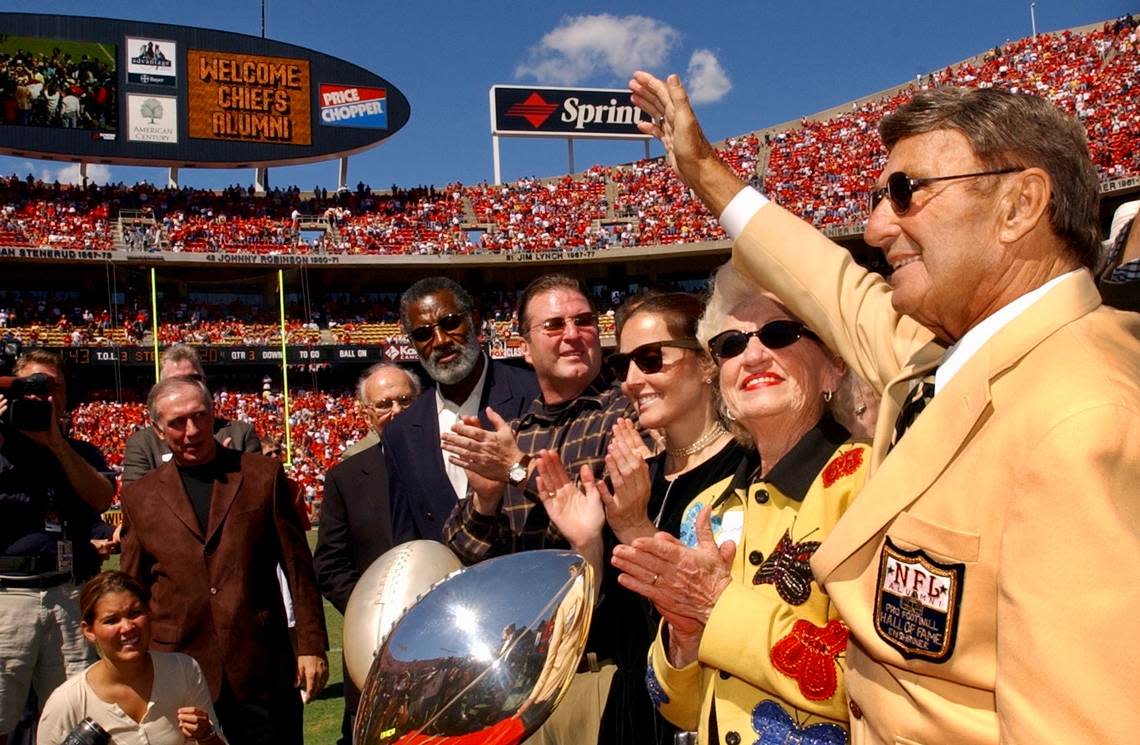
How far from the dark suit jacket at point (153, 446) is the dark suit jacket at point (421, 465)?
194 centimetres

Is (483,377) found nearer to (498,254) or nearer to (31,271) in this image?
(498,254)

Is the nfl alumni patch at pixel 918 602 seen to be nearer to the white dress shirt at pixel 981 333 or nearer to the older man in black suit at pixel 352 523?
the white dress shirt at pixel 981 333

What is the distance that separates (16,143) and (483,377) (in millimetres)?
35840

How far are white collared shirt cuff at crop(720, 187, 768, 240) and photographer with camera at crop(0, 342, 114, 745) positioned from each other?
3.85 m

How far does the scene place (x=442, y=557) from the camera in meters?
2.67

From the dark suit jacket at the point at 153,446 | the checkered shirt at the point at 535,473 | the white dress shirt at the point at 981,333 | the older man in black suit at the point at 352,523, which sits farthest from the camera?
the dark suit jacket at the point at 153,446

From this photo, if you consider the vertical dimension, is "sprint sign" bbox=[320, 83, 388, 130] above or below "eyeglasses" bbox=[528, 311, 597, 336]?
above

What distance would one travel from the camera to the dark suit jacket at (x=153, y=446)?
605cm

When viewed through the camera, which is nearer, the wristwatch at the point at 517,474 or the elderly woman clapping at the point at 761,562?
the elderly woman clapping at the point at 761,562

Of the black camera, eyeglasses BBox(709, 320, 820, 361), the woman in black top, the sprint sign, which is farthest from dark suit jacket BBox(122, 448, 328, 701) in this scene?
the sprint sign

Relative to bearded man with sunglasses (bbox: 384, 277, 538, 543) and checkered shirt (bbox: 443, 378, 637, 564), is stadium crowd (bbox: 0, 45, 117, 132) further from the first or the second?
checkered shirt (bbox: 443, 378, 637, 564)

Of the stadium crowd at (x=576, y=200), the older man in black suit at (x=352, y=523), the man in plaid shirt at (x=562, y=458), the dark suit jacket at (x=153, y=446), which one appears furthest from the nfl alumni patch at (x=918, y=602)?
the stadium crowd at (x=576, y=200)

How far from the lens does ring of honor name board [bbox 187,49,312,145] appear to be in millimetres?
35875

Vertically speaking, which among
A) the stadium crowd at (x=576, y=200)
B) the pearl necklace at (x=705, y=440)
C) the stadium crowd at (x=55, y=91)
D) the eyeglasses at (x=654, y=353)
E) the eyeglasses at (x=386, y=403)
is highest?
the stadium crowd at (x=55, y=91)
